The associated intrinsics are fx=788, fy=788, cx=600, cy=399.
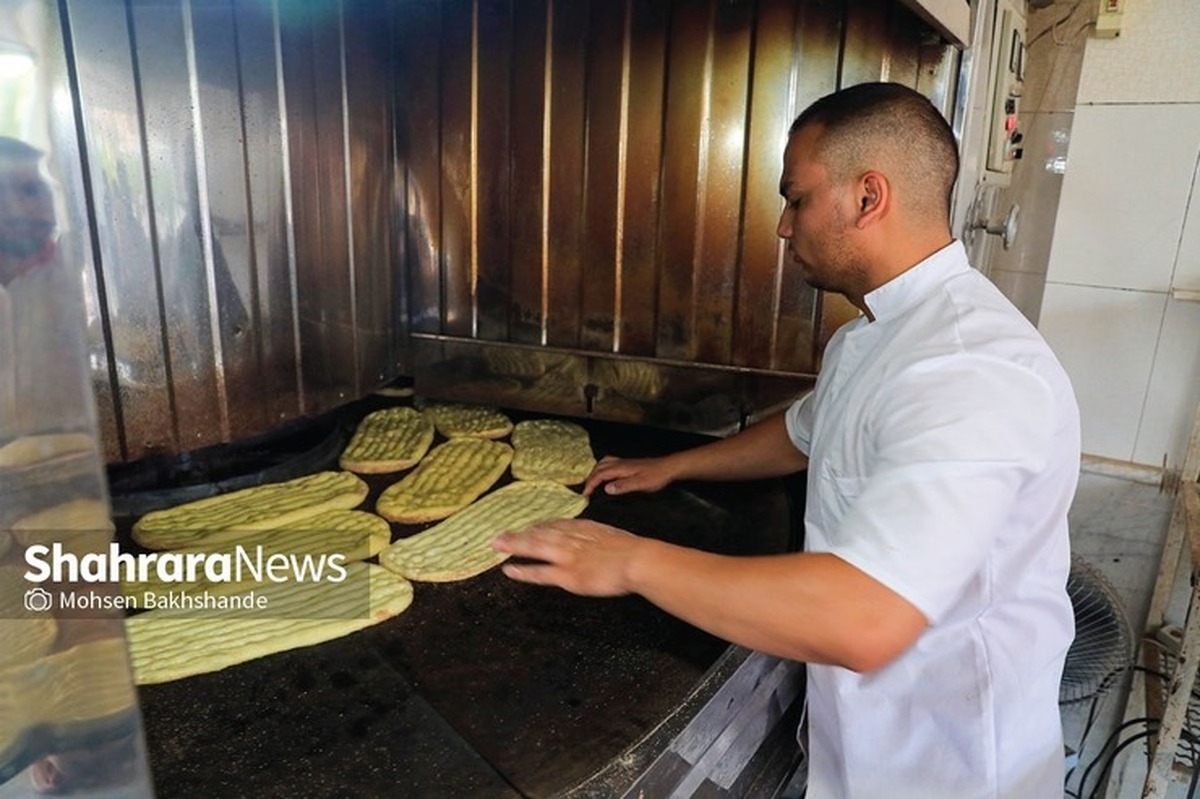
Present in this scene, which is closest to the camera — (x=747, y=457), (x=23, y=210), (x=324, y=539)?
(x=23, y=210)

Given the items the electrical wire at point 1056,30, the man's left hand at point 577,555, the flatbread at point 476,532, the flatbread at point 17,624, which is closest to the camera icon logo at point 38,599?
the flatbread at point 17,624

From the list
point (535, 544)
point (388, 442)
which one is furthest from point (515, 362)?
point (535, 544)

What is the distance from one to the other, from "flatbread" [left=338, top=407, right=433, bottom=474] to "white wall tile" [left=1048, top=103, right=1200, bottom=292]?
1.92 m

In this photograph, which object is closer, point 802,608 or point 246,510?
point 802,608

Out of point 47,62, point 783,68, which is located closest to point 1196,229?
point 783,68

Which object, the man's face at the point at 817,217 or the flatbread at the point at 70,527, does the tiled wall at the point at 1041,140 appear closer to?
the man's face at the point at 817,217

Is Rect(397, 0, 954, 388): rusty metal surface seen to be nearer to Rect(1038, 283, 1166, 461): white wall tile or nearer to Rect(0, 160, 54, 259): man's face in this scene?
Rect(1038, 283, 1166, 461): white wall tile

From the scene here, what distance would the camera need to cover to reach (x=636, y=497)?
171cm

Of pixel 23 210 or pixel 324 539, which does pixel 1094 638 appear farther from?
pixel 23 210

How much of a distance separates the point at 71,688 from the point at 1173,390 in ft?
8.72

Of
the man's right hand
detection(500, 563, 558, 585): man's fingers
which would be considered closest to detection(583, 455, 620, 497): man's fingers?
the man's right hand

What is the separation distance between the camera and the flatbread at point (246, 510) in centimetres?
143

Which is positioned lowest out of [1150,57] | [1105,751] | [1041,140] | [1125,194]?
[1105,751]

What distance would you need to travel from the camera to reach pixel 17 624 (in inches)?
15.6
